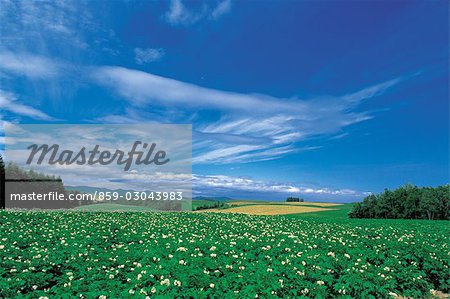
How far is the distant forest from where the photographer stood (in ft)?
186

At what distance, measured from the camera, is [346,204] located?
84.4 metres

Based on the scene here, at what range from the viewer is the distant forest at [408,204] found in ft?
186

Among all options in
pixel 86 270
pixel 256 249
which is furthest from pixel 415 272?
pixel 86 270

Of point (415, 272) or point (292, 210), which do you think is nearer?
point (415, 272)

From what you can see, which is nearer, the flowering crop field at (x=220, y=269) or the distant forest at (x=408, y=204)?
the flowering crop field at (x=220, y=269)

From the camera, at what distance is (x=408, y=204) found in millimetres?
59031

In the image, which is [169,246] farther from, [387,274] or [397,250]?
[397,250]

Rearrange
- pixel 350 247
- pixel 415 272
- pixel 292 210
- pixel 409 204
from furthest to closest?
pixel 292 210 < pixel 409 204 < pixel 350 247 < pixel 415 272

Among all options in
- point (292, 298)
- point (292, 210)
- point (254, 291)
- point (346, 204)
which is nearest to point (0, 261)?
point (254, 291)

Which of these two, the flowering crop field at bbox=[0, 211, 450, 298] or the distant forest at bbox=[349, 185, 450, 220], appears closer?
the flowering crop field at bbox=[0, 211, 450, 298]

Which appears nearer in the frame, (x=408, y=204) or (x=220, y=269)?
(x=220, y=269)

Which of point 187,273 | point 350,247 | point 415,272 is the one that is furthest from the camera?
point 350,247

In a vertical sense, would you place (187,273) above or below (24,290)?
above

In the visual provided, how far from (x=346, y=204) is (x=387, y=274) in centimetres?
7918
